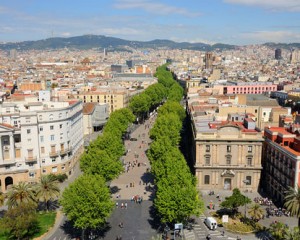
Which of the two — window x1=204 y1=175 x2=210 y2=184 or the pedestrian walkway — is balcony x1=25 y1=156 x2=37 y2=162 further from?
window x1=204 y1=175 x2=210 y2=184

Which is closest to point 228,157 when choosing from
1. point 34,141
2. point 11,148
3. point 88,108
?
point 34,141

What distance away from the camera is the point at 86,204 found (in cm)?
5278

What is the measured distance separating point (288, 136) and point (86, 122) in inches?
2727

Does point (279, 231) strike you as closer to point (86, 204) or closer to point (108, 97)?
point (86, 204)

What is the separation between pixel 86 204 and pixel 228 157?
32.4 m

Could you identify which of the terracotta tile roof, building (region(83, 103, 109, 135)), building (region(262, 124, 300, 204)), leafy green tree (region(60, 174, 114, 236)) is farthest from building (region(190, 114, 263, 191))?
the terracotta tile roof

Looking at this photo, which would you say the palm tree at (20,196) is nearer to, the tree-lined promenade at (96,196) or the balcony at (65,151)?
the tree-lined promenade at (96,196)

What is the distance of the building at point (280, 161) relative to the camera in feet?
209

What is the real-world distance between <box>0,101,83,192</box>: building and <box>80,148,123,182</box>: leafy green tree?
37.8ft

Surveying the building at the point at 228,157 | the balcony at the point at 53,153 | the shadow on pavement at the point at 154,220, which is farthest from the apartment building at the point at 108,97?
the shadow on pavement at the point at 154,220

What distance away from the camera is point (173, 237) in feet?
180

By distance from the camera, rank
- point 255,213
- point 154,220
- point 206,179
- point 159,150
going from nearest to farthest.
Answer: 1. point 255,213
2. point 154,220
3. point 206,179
4. point 159,150

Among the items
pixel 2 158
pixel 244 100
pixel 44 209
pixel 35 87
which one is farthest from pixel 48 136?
pixel 35 87

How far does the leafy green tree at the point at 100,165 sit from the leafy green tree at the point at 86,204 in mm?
13334
